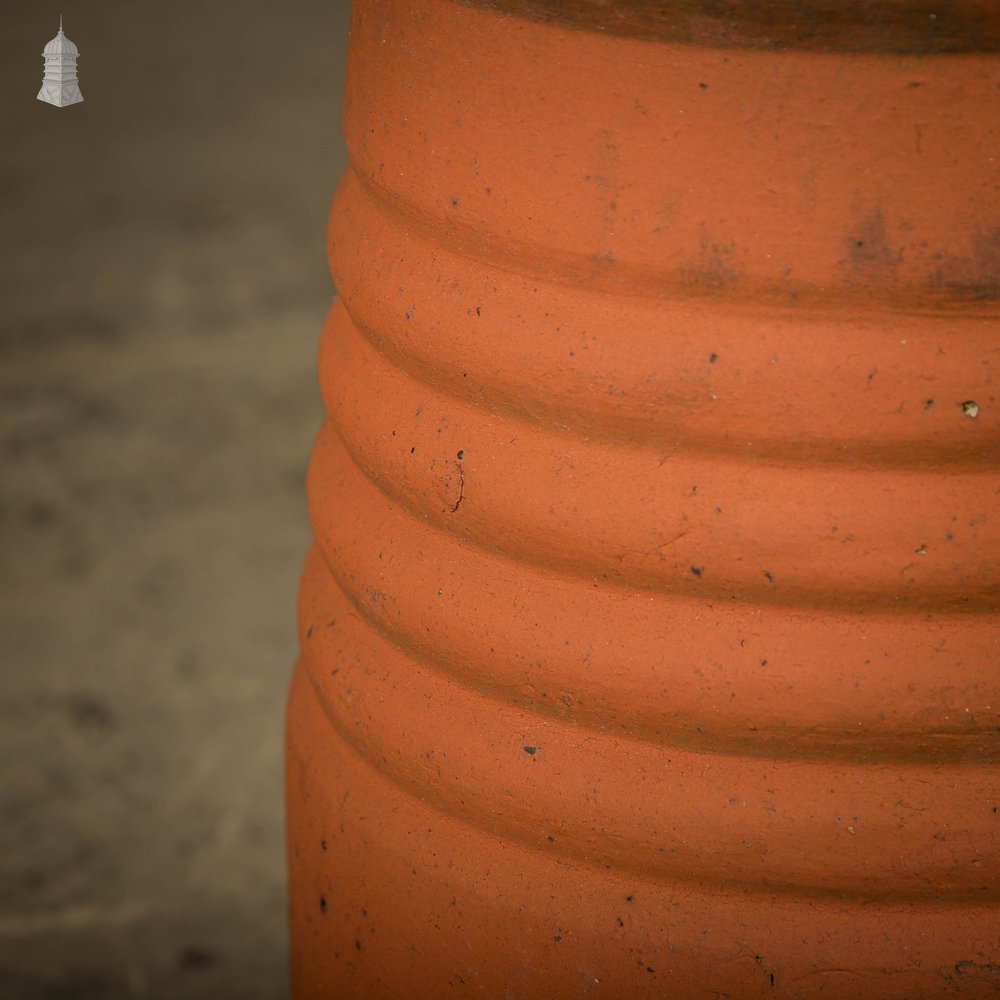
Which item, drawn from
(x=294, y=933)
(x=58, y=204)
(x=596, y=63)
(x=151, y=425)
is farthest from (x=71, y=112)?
(x=596, y=63)

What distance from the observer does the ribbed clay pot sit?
0.86m

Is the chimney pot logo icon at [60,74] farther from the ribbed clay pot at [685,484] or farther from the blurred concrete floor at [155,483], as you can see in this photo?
the blurred concrete floor at [155,483]

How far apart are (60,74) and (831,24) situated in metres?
0.56

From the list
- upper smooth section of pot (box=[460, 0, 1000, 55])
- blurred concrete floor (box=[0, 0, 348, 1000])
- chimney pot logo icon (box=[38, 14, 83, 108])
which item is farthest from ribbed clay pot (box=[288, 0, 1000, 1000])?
blurred concrete floor (box=[0, 0, 348, 1000])

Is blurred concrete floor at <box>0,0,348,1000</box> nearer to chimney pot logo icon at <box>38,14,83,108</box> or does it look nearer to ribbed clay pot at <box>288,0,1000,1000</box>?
ribbed clay pot at <box>288,0,1000,1000</box>

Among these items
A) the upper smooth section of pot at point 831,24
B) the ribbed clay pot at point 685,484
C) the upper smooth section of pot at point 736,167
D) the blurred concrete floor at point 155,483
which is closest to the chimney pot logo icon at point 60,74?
the ribbed clay pot at point 685,484

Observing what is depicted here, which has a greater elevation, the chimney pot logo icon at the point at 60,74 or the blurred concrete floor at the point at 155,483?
the chimney pot logo icon at the point at 60,74

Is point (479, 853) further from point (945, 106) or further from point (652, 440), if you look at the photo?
point (945, 106)

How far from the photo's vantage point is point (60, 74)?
109 centimetres

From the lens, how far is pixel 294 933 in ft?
4.29

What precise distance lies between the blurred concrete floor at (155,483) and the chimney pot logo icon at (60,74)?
1072mm

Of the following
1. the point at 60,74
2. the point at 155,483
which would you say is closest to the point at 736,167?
the point at 60,74

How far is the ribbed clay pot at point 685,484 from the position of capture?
2.83ft

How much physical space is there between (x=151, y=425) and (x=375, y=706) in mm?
1780
